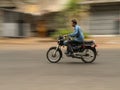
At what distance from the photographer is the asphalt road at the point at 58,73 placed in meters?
12.2

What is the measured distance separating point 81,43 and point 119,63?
155cm

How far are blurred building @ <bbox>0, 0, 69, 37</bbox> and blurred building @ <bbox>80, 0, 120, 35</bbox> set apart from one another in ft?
9.51

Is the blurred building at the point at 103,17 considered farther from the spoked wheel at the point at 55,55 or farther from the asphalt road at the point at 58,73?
the spoked wheel at the point at 55,55

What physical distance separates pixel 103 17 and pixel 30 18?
18.4ft

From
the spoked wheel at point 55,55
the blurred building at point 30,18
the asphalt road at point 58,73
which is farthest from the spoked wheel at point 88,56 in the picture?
the blurred building at point 30,18

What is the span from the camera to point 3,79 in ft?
44.1

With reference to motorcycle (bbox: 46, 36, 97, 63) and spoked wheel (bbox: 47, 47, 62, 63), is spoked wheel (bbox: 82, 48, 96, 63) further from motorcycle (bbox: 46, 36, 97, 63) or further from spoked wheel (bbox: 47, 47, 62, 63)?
spoked wheel (bbox: 47, 47, 62, 63)

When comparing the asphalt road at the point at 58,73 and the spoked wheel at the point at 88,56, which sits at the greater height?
the spoked wheel at the point at 88,56

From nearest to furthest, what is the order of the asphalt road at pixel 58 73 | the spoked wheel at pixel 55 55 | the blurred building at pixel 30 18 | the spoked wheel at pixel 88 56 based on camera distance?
the asphalt road at pixel 58 73
the spoked wheel at pixel 88 56
the spoked wheel at pixel 55 55
the blurred building at pixel 30 18

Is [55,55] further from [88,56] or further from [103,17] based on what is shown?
[103,17]

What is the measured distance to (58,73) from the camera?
14703 millimetres

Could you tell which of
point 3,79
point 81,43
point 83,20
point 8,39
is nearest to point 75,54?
point 81,43

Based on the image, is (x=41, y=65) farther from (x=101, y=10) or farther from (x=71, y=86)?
(x=101, y=10)

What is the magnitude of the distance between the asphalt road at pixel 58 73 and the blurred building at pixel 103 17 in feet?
50.7
